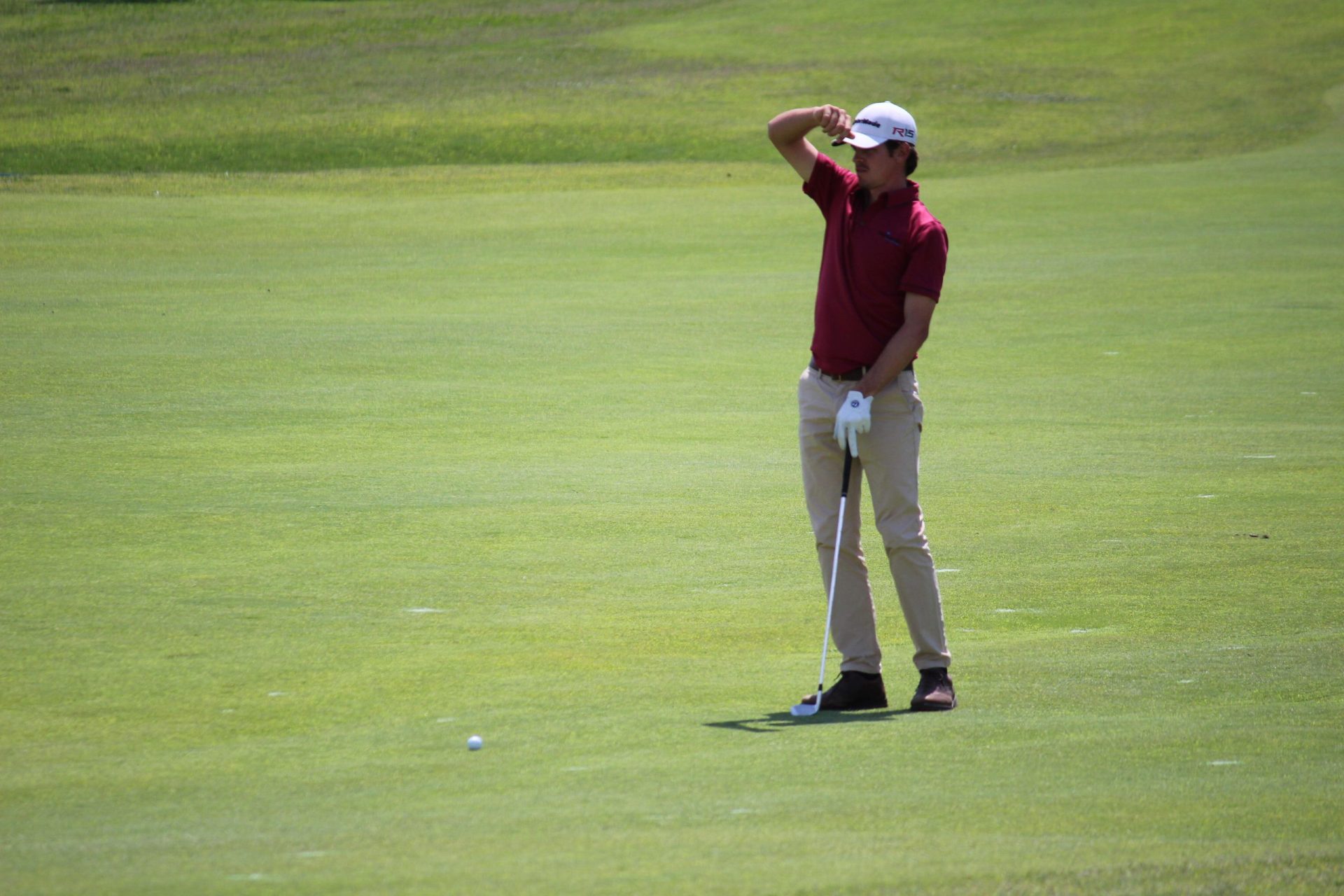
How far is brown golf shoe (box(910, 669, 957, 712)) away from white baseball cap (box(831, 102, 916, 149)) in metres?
2.10

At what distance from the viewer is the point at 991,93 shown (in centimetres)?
4544

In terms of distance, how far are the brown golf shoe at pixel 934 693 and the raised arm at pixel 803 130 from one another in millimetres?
2052

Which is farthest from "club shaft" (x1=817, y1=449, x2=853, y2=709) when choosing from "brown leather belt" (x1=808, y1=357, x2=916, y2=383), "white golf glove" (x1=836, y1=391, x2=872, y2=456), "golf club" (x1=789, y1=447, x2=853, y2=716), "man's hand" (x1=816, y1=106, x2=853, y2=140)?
"man's hand" (x1=816, y1=106, x2=853, y2=140)

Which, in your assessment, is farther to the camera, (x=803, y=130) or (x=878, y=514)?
→ (x=803, y=130)

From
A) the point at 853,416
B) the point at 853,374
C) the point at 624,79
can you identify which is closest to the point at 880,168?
the point at 853,374

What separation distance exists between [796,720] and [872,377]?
1.38 metres

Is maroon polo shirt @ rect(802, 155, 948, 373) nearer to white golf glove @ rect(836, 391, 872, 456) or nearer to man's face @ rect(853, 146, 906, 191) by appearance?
man's face @ rect(853, 146, 906, 191)

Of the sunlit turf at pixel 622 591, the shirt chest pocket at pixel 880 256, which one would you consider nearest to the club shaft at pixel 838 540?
the sunlit turf at pixel 622 591

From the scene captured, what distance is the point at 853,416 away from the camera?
23.0ft

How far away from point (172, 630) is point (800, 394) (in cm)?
303

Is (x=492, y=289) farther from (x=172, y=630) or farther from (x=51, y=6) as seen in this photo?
(x=51, y=6)

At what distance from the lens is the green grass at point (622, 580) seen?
5332mm

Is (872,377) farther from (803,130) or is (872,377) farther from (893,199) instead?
(803,130)

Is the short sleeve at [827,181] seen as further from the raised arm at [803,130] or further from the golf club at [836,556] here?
the golf club at [836,556]
